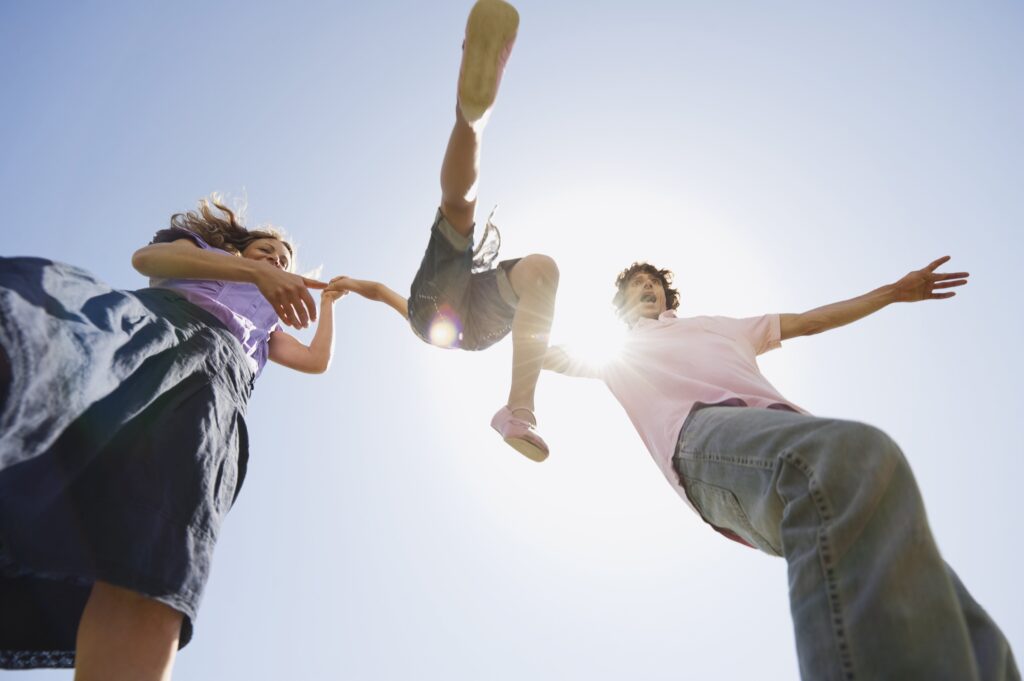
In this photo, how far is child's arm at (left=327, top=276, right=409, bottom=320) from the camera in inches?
152

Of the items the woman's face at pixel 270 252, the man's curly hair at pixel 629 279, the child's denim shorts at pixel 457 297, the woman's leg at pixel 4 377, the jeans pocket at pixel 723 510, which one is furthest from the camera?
the man's curly hair at pixel 629 279

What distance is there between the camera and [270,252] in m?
3.56

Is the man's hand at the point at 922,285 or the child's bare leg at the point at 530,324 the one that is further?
the man's hand at the point at 922,285

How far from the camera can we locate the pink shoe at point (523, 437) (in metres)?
2.75

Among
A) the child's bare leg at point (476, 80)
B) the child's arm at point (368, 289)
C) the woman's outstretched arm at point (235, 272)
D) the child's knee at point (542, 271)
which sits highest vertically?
the child's bare leg at point (476, 80)

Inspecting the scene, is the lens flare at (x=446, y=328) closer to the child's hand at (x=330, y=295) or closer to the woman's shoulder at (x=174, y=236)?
the child's hand at (x=330, y=295)

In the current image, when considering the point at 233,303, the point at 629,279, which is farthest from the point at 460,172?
the point at 629,279

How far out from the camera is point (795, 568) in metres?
1.74

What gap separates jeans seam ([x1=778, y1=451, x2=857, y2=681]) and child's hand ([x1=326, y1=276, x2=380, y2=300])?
267 cm

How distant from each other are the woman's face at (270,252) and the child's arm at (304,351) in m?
0.39

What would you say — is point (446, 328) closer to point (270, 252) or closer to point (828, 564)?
point (270, 252)

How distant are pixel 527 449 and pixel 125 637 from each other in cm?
156

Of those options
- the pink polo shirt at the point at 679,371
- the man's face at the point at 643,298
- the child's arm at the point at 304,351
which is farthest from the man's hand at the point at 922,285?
the child's arm at the point at 304,351

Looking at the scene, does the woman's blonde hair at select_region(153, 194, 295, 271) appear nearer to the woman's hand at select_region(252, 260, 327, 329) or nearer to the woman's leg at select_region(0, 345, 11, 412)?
the woman's hand at select_region(252, 260, 327, 329)
